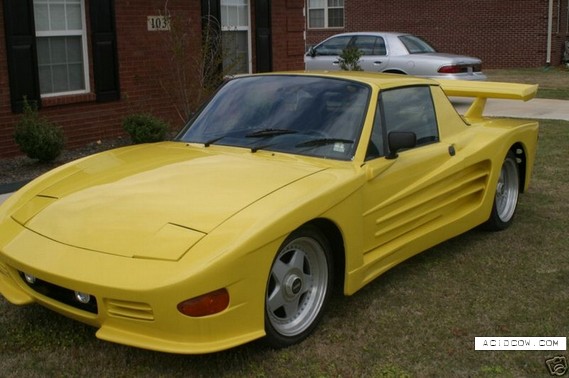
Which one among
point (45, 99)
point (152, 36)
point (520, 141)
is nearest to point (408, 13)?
point (152, 36)

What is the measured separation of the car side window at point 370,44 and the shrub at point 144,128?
8.17 meters

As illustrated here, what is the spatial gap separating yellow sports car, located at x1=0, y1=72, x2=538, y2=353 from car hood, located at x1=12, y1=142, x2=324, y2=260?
0.03 feet

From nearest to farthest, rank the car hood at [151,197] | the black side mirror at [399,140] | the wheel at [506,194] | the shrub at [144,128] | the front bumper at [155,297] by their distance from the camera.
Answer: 1. the front bumper at [155,297]
2. the car hood at [151,197]
3. the black side mirror at [399,140]
4. the wheel at [506,194]
5. the shrub at [144,128]

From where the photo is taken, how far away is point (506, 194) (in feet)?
21.5

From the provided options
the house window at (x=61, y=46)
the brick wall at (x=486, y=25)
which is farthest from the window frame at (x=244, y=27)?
the brick wall at (x=486, y=25)

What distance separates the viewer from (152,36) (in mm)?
11133

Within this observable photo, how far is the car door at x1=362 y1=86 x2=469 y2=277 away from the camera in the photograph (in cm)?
462

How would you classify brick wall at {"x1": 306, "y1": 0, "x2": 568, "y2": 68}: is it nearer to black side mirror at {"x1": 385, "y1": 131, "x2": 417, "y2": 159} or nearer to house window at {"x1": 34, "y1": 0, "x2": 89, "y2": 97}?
house window at {"x1": 34, "y1": 0, "x2": 89, "y2": 97}

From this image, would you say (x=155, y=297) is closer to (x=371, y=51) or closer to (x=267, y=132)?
(x=267, y=132)

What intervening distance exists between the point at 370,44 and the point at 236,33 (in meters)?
5.22

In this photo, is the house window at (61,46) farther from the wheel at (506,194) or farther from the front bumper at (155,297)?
the front bumper at (155,297)

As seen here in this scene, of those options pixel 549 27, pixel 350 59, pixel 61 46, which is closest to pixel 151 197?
pixel 61 46

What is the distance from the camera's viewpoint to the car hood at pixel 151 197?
370 cm

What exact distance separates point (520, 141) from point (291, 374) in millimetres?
3560
